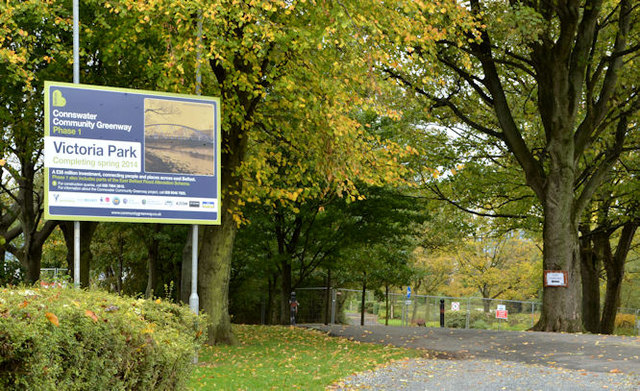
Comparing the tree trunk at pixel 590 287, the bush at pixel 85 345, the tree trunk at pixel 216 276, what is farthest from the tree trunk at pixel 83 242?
the tree trunk at pixel 590 287

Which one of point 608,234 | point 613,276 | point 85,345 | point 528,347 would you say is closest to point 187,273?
point 528,347

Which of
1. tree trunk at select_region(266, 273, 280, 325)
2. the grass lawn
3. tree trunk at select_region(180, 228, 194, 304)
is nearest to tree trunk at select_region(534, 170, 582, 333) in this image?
the grass lawn

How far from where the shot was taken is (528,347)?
51.2 ft

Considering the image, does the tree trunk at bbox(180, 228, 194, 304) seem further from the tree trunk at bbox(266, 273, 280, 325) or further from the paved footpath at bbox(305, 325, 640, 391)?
the tree trunk at bbox(266, 273, 280, 325)

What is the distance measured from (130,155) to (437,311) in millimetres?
23188

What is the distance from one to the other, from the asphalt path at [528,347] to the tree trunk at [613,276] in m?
12.2

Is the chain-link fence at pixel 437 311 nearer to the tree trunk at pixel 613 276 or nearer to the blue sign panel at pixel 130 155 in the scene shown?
the tree trunk at pixel 613 276

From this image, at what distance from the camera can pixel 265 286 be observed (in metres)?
34.1

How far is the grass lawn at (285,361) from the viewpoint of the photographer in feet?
32.7

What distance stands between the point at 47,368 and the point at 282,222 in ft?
74.6

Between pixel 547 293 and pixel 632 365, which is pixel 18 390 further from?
pixel 547 293

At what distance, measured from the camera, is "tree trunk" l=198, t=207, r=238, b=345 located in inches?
614

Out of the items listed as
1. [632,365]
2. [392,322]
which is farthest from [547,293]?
[392,322]

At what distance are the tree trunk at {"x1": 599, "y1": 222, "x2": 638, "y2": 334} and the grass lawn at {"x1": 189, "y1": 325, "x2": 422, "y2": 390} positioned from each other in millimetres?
15378
